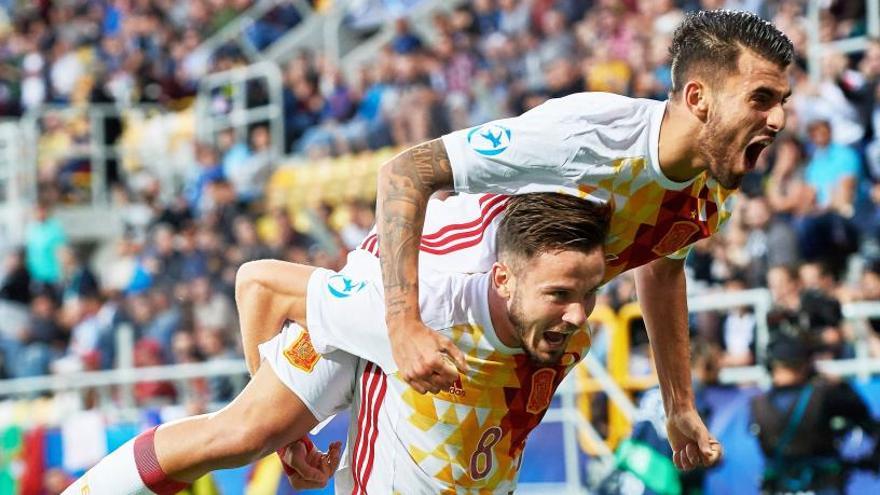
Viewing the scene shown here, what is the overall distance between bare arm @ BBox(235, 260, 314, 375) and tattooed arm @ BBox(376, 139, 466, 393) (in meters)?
0.88

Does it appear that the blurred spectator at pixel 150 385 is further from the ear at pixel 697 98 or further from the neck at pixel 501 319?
the ear at pixel 697 98

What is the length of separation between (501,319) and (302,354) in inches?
28.9

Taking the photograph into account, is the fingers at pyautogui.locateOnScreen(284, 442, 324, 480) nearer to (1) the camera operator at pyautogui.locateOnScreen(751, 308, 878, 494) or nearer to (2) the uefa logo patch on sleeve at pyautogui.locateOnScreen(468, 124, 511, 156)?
(2) the uefa logo patch on sleeve at pyautogui.locateOnScreen(468, 124, 511, 156)

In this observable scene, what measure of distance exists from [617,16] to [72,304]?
19.3 ft

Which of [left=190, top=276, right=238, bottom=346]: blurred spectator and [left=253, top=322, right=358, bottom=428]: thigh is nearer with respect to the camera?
[left=253, top=322, right=358, bottom=428]: thigh

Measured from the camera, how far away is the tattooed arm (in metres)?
4.26

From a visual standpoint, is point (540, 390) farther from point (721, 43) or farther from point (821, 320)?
point (821, 320)

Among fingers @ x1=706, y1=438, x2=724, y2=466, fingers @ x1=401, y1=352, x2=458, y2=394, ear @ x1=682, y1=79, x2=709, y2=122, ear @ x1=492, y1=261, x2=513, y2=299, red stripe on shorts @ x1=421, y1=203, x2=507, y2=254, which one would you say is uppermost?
ear @ x1=682, y1=79, x2=709, y2=122

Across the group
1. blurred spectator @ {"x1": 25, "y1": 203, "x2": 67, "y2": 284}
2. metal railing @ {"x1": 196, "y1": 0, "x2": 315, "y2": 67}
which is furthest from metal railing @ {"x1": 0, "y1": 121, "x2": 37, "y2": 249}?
metal railing @ {"x1": 196, "y1": 0, "x2": 315, "y2": 67}

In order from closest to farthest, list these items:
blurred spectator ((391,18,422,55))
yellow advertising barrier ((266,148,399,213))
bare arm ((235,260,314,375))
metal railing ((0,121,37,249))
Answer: bare arm ((235,260,314,375)) < yellow advertising barrier ((266,148,399,213)) < blurred spectator ((391,18,422,55)) < metal railing ((0,121,37,249))

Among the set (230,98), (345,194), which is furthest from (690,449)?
(230,98)

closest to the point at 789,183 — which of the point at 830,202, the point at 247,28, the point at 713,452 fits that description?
the point at 830,202

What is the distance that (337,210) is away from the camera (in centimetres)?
1443

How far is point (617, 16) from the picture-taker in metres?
12.8
